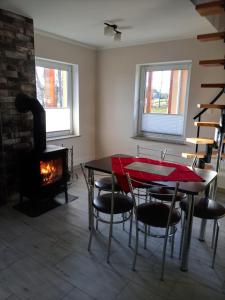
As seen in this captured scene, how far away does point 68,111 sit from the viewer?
4531mm

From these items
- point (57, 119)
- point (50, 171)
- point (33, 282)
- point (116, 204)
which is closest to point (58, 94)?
point (57, 119)

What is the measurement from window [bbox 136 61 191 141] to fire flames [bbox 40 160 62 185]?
207 cm

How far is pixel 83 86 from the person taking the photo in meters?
4.54

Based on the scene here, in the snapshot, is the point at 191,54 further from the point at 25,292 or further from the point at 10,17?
the point at 25,292

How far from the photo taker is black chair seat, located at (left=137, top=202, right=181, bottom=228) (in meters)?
1.83

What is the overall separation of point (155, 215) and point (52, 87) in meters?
3.14

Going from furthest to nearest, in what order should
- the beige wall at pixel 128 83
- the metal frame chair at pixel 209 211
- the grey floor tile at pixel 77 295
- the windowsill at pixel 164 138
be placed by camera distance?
the windowsill at pixel 164 138
the beige wall at pixel 128 83
the metal frame chair at pixel 209 211
the grey floor tile at pixel 77 295

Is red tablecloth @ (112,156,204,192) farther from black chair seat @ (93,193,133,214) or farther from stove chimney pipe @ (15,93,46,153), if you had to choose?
stove chimney pipe @ (15,93,46,153)

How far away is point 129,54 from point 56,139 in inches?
82.8

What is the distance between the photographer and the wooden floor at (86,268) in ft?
5.59

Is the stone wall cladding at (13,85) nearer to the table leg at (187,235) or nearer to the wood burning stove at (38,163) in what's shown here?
the wood burning stove at (38,163)

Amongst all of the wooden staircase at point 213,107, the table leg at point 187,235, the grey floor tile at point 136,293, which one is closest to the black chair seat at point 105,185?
the table leg at point 187,235

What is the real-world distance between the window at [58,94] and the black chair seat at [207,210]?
2980mm

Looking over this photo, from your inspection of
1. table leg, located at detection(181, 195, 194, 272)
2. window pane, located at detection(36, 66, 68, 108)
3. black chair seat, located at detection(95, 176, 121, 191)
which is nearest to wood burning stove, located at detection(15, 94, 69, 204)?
black chair seat, located at detection(95, 176, 121, 191)
